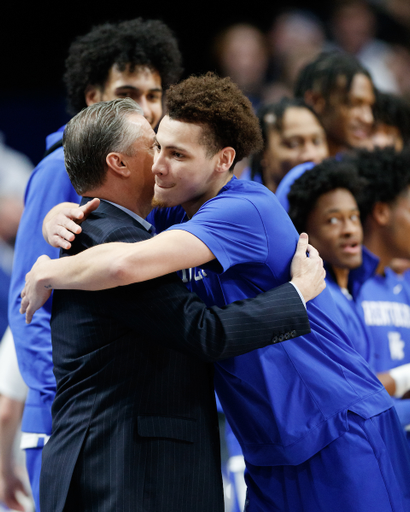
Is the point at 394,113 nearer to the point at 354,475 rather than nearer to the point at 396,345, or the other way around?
the point at 396,345

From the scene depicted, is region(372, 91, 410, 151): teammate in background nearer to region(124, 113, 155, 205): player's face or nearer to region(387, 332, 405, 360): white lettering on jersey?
region(387, 332, 405, 360): white lettering on jersey

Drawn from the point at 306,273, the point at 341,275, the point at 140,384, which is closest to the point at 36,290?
the point at 140,384

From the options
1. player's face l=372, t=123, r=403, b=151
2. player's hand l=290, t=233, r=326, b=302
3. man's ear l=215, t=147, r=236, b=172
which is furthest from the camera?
player's face l=372, t=123, r=403, b=151

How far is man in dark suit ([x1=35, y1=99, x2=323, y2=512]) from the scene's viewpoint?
193 centimetres

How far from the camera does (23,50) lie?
7.16 meters

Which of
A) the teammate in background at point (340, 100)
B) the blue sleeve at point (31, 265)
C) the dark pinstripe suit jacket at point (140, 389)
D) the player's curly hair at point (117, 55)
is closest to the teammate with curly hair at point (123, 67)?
the player's curly hair at point (117, 55)

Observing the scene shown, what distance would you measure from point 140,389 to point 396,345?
2214 mm

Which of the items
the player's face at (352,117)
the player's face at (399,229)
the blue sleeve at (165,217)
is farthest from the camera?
the player's face at (352,117)

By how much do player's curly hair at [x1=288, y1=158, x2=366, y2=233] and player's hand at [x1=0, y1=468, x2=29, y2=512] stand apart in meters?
1.85

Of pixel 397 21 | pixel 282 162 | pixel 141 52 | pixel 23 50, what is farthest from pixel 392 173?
pixel 397 21

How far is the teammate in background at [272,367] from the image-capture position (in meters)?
2.13

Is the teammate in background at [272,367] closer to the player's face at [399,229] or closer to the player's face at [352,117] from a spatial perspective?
the player's face at [399,229]

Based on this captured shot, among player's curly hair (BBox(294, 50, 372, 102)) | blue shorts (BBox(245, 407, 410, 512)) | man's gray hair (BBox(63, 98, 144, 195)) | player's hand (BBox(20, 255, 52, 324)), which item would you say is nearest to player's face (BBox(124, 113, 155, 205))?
man's gray hair (BBox(63, 98, 144, 195))

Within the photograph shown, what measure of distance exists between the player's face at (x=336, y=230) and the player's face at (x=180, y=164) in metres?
1.28
